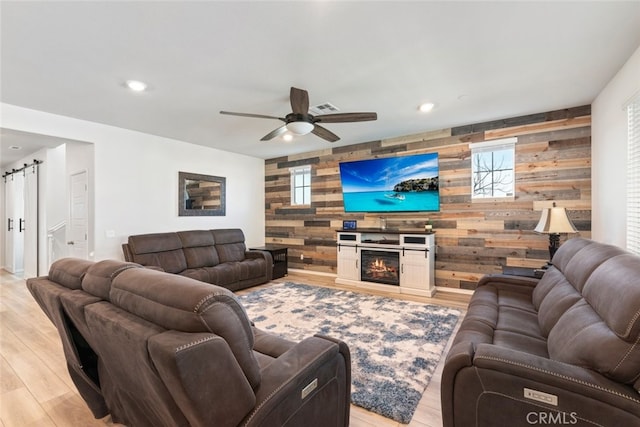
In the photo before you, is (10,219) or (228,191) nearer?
(228,191)

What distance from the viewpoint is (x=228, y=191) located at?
610 cm

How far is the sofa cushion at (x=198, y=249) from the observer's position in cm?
477

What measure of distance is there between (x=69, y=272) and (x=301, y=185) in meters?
4.97

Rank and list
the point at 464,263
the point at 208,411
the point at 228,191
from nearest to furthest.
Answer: the point at 208,411 → the point at 464,263 → the point at 228,191

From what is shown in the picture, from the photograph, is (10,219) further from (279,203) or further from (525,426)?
(525,426)

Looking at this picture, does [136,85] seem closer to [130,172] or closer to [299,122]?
[299,122]

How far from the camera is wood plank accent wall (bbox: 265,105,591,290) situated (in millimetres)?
3793

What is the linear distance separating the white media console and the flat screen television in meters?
0.56

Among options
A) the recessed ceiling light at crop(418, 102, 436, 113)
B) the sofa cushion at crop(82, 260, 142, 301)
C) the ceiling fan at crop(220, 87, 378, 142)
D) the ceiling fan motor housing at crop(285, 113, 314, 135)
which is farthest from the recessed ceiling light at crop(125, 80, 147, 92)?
the recessed ceiling light at crop(418, 102, 436, 113)

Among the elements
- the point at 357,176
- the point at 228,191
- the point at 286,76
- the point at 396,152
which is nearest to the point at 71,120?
the point at 228,191

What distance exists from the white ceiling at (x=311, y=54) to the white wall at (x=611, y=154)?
179 mm

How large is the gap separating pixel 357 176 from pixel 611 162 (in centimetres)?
342

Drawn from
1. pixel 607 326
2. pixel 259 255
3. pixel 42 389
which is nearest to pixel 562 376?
pixel 607 326

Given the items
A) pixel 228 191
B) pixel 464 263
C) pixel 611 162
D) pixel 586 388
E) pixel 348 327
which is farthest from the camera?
pixel 228 191
